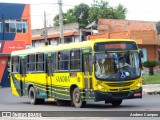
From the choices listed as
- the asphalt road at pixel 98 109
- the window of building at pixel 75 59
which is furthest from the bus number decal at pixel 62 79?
→ the asphalt road at pixel 98 109

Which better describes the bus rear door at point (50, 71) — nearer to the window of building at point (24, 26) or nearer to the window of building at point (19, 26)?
the window of building at point (19, 26)

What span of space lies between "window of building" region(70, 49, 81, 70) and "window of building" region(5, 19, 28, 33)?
4146 cm

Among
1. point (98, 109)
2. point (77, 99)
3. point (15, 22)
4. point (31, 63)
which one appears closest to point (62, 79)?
point (77, 99)

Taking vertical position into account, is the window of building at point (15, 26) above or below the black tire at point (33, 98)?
above

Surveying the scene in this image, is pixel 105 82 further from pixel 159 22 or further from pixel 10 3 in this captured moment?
pixel 159 22

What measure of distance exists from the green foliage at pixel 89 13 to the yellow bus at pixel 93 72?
61.8 meters

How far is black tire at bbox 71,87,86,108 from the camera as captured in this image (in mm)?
19547

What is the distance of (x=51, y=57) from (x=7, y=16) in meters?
39.8

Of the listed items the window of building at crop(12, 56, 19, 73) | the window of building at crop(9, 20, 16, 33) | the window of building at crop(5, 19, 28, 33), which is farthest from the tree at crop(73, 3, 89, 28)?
the window of building at crop(12, 56, 19, 73)

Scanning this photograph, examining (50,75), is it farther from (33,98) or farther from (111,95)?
(111,95)

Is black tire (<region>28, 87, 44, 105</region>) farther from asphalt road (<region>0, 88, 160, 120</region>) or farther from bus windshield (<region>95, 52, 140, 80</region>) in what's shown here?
bus windshield (<region>95, 52, 140, 80</region>)

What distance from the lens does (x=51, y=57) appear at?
72.3 feet

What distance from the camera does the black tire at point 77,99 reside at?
19547 millimetres

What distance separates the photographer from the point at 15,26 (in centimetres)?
6181
